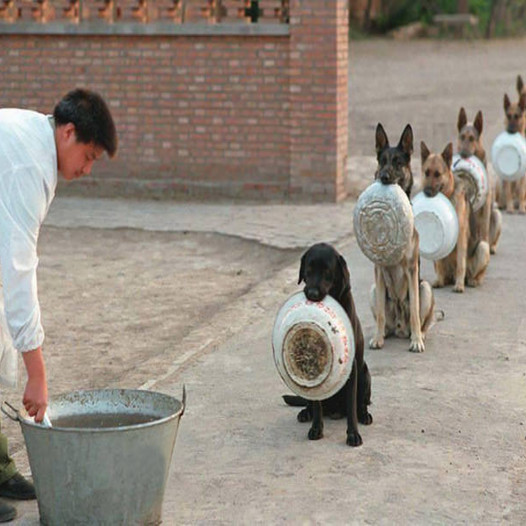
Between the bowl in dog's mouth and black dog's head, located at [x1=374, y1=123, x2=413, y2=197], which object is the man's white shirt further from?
black dog's head, located at [x1=374, y1=123, x2=413, y2=197]

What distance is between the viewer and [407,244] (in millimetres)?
7738

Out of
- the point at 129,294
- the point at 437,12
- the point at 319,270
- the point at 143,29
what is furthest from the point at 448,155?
the point at 437,12

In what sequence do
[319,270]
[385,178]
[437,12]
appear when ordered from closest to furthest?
[319,270], [385,178], [437,12]

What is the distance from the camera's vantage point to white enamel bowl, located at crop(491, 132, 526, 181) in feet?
42.7

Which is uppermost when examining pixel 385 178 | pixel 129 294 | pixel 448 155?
pixel 385 178

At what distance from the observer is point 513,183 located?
1375 cm

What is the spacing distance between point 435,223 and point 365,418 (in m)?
3.00

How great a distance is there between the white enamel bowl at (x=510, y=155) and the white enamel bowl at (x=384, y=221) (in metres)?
5.63

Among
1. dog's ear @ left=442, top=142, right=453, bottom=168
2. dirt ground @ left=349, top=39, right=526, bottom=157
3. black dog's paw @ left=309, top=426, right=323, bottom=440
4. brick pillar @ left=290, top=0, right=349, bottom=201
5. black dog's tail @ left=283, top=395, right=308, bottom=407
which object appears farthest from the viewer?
dirt ground @ left=349, top=39, right=526, bottom=157

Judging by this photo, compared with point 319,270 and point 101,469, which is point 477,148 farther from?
point 101,469

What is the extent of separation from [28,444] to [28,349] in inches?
21.3

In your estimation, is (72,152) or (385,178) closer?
(72,152)

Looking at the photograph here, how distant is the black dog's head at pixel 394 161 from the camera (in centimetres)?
756

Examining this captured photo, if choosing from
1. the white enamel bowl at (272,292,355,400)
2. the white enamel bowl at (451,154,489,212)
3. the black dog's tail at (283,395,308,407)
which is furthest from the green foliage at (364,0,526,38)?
the white enamel bowl at (272,292,355,400)
